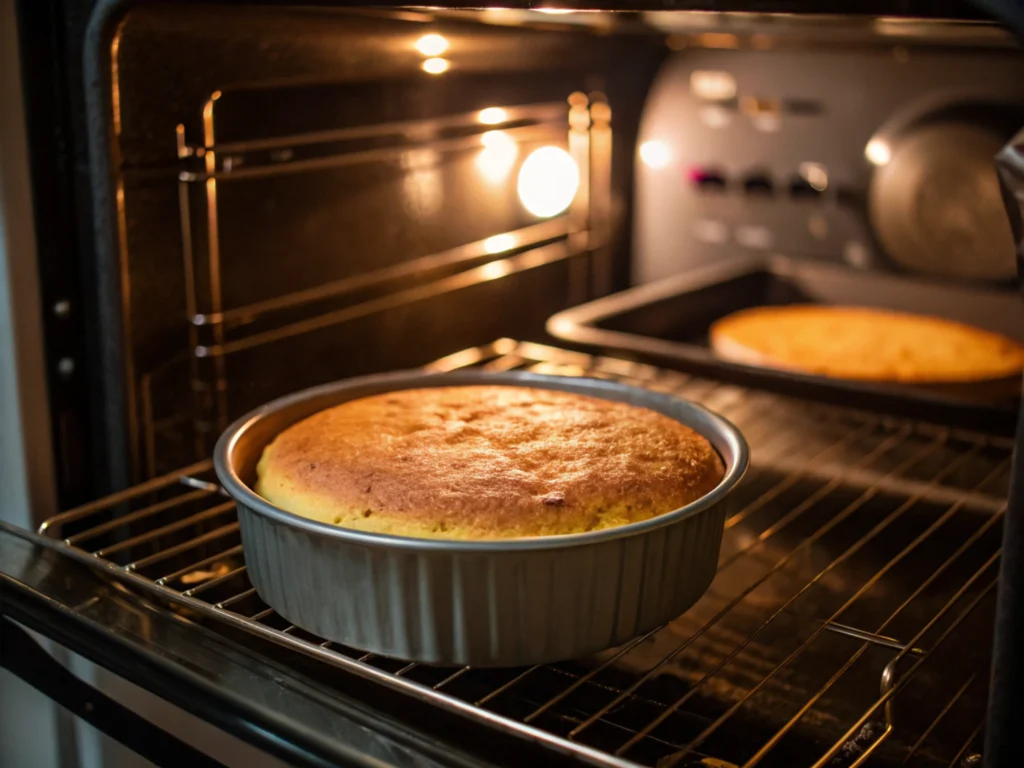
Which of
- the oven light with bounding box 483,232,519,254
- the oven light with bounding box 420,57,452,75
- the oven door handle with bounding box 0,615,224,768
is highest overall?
the oven light with bounding box 420,57,452,75

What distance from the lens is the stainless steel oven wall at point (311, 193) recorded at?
1.02m

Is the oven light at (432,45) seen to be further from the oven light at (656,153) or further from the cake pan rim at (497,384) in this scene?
the oven light at (656,153)

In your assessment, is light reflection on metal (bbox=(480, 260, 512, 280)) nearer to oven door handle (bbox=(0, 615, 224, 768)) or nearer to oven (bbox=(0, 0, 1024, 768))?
oven (bbox=(0, 0, 1024, 768))

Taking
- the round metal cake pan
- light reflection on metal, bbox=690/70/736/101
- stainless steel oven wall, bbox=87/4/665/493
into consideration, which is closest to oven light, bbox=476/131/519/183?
stainless steel oven wall, bbox=87/4/665/493

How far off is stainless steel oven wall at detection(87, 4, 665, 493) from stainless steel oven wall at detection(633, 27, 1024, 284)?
0.13 metres

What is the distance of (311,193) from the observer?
1.22 meters

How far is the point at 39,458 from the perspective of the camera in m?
1.02

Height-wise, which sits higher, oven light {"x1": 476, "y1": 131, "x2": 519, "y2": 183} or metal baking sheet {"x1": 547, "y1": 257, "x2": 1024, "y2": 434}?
oven light {"x1": 476, "y1": 131, "x2": 519, "y2": 183}

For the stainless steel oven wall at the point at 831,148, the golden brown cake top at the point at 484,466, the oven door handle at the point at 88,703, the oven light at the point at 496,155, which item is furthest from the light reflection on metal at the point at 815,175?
the oven door handle at the point at 88,703

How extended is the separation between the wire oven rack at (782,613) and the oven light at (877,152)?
37cm

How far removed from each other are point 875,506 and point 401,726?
709 mm

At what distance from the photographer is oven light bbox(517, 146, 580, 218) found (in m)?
1.56

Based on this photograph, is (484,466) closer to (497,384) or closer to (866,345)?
(497,384)

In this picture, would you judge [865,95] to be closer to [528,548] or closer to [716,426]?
[716,426]
